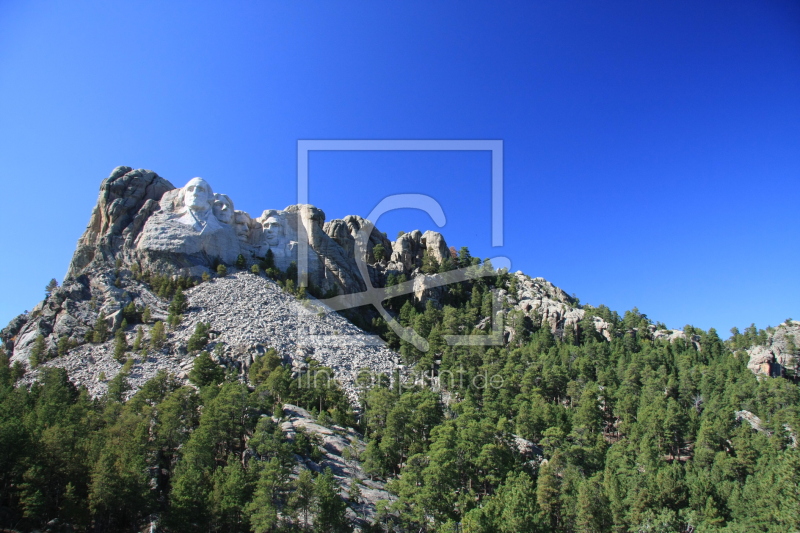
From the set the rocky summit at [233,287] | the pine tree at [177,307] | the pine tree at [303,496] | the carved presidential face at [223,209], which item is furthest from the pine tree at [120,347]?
the pine tree at [303,496]

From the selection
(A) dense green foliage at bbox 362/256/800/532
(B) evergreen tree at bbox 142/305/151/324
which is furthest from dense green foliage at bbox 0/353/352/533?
(B) evergreen tree at bbox 142/305/151/324

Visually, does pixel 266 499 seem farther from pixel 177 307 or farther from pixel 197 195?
pixel 197 195

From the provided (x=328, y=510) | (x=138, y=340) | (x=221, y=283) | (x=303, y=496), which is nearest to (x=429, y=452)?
(x=328, y=510)

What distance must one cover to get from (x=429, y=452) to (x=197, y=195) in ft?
231

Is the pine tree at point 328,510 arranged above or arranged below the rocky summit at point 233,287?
below

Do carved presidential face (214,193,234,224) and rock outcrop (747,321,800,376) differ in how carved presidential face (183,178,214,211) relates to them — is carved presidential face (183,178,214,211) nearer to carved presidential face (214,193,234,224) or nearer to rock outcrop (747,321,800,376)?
carved presidential face (214,193,234,224)

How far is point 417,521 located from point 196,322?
4814cm

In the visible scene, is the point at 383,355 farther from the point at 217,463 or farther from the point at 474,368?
the point at 217,463

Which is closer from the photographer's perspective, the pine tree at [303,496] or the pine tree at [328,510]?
the pine tree at [328,510]

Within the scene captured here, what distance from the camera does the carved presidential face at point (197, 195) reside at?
89.2 m

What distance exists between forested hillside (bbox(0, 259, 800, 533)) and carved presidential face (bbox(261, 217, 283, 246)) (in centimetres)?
4474

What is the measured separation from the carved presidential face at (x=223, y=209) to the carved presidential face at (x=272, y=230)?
7299 mm

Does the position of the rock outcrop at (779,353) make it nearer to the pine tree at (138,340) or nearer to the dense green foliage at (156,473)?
the dense green foliage at (156,473)

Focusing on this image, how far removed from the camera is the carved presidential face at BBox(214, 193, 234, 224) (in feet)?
306
